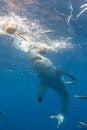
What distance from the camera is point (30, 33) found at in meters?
19.9

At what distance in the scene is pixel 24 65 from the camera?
114 ft

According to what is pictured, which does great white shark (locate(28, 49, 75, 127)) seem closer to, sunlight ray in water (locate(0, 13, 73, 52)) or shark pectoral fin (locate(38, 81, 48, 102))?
shark pectoral fin (locate(38, 81, 48, 102))

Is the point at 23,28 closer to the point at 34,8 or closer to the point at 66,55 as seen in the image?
the point at 34,8

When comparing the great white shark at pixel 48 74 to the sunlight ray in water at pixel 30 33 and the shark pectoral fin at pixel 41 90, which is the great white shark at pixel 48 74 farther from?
the sunlight ray in water at pixel 30 33

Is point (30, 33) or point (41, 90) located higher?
point (41, 90)

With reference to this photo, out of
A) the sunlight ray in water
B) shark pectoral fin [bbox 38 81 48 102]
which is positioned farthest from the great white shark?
the sunlight ray in water

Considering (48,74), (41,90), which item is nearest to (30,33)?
(41,90)

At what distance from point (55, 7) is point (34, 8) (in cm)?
128

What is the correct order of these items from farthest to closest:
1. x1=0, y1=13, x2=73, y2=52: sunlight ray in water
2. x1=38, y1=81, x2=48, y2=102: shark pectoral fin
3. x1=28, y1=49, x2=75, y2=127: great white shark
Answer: x1=0, y1=13, x2=73, y2=52: sunlight ray in water, x1=38, y1=81, x2=48, y2=102: shark pectoral fin, x1=28, y1=49, x2=75, y2=127: great white shark

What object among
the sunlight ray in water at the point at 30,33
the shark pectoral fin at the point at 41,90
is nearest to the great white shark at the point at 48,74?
the shark pectoral fin at the point at 41,90

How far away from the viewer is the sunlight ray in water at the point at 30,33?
1707cm

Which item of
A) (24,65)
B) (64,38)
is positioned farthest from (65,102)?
(24,65)

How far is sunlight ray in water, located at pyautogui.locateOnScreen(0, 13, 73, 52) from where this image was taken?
17.1m

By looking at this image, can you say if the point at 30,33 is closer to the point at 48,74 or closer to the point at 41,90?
the point at 41,90
